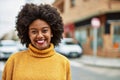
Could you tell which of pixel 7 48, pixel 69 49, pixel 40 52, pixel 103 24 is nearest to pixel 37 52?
pixel 40 52

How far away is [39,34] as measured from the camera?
8.30 feet

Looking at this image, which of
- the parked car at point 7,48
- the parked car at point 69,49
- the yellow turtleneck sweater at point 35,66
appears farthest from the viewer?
the parked car at point 69,49

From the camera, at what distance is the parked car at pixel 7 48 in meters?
15.1

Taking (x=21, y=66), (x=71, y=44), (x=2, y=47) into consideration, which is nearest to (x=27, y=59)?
(x=21, y=66)

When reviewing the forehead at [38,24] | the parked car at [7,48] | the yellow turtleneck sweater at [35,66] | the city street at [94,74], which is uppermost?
the forehead at [38,24]

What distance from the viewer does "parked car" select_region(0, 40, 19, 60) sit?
15.1m

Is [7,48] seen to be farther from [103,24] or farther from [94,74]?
[103,24]

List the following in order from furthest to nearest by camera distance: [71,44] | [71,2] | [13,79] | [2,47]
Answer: [71,2]
[71,44]
[2,47]
[13,79]

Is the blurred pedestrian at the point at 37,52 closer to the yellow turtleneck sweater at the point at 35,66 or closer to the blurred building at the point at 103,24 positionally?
the yellow turtleneck sweater at the point at 35,66

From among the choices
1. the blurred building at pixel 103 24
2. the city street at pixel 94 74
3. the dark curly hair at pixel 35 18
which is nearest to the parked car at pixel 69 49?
the blurred building at pixel 103 24

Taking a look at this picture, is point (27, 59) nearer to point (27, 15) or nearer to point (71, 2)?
point (27, 15)

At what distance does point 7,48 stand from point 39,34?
14.5 metres

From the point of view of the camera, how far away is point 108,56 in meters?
22.5

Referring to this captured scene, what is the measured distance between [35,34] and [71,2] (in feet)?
81.9
